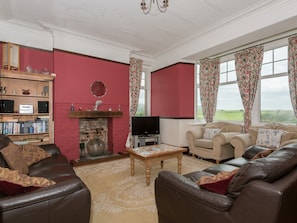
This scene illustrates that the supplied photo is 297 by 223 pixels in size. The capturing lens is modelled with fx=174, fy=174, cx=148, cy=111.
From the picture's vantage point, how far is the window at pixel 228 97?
456cm

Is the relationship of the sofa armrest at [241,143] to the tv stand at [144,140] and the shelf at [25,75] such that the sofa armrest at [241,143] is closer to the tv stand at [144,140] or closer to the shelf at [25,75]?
the tv stand at [144,140]

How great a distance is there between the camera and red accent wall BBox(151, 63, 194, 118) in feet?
16.3

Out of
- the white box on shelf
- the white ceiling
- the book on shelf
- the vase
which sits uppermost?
the white ceiling

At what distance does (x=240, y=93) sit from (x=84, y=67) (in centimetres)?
387

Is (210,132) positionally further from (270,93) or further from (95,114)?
(95,114)

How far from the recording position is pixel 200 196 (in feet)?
4.20

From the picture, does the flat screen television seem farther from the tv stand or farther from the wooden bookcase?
the wooden bookcase

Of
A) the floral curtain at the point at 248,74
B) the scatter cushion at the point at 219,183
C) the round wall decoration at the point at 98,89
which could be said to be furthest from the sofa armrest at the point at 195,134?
the scatter cushion at the point at 219,183

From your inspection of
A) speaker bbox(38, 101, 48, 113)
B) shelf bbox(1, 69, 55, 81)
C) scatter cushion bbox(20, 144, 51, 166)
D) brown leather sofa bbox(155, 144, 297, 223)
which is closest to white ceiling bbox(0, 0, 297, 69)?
shelf bbox(1, 69, 55, 81)

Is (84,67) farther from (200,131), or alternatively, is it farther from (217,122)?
(217,122)

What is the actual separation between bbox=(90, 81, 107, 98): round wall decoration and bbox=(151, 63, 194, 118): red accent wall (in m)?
1.89

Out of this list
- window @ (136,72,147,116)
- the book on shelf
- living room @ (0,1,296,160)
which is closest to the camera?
the book on shelf

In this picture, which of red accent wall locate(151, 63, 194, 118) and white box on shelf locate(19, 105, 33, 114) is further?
red accent wall locate(151, 63, 194, 118)

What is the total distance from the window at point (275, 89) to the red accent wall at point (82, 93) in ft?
11.3
